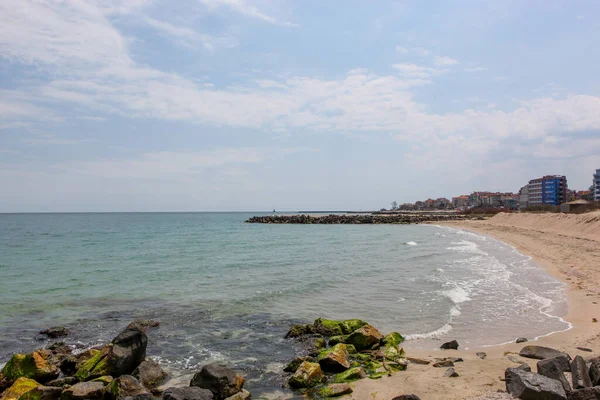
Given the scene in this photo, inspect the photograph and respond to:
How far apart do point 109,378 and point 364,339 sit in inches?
237

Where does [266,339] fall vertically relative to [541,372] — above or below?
below

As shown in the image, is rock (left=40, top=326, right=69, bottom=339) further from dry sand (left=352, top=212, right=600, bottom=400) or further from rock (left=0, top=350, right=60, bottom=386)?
dry sand (left=352, top=212, right=600, bottom=400)

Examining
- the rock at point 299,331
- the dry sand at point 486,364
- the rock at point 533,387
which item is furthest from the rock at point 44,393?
the rock at point 533,387

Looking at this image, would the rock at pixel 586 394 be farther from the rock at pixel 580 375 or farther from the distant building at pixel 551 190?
the distant building at pixel 551 190

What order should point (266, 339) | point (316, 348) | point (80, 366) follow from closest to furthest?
1. point (80, 366)
2. point (316, 348)
3. point (266, 339)

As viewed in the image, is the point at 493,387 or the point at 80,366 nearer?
the point at 493,387

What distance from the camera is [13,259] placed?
107ft

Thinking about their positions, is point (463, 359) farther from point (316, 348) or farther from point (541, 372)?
point (316, 348)

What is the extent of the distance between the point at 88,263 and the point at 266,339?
23404 millimetres

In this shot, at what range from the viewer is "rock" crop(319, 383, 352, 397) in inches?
310

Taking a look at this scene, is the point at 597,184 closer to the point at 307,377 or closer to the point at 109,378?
the point at 307,377

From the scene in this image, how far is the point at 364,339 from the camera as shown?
1057 cm

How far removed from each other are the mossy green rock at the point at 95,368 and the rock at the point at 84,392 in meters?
0.80

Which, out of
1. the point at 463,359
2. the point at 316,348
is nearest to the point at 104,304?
the point at 316,348
